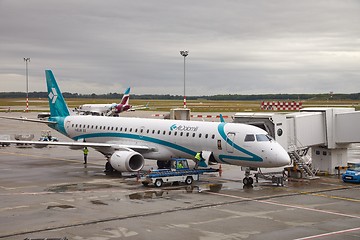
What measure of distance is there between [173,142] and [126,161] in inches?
132

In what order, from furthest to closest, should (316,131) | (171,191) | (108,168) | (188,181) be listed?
(108,168), (316,131), (188,181), (171,191)

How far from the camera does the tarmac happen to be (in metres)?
19.3

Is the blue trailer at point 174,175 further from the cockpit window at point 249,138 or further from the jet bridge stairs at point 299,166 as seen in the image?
the jet bridge stairs at point 299,166

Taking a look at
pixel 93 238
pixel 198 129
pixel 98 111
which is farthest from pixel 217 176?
pixel 98 111

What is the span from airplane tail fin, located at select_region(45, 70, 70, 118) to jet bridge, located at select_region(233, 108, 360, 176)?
1688cm

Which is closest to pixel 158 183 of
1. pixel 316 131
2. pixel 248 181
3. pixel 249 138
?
pixel 248 181

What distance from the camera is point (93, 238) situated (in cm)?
1828

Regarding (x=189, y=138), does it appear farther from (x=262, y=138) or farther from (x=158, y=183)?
(x=262, y=138)

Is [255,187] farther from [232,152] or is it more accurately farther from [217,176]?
[217,176]

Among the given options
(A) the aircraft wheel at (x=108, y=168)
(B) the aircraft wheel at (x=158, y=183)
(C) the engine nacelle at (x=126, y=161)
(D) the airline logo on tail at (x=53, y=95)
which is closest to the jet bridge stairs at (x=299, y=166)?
(B) the aircraft wheel at (x=158, y=183)

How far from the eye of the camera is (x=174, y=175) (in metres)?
30.5

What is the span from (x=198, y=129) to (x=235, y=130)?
2904mm

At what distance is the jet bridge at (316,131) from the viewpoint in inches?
1325

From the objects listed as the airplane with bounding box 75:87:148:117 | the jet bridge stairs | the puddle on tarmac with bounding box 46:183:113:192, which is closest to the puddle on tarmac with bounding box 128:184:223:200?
the puddle on tarmac with bounding box 46:183:113:192
